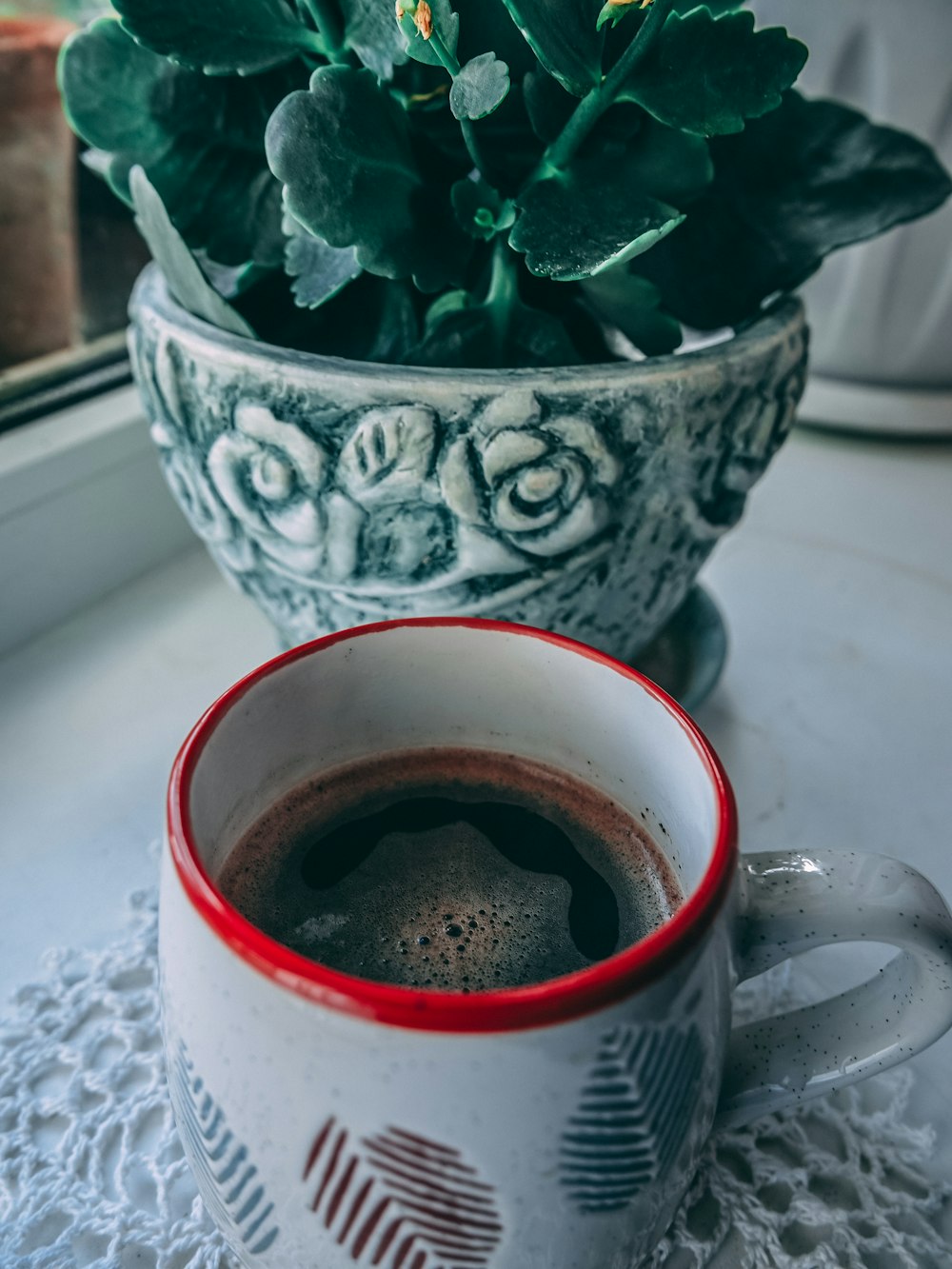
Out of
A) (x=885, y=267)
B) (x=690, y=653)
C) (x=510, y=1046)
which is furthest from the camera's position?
(x=885, y=267)

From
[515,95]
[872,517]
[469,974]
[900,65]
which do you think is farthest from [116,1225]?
[900,65]

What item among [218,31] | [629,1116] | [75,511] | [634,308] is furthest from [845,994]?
[75,511]

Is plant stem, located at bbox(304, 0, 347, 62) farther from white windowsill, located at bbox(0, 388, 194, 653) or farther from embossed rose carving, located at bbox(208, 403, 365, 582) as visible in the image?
white windowsill, located at bbox(0, 388, 194, 653)

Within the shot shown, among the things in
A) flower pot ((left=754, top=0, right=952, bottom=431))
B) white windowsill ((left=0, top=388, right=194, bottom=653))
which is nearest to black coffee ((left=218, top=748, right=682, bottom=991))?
white windowsill ((left=0, top=388, right=194, bottom=653))

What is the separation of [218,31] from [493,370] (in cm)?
12

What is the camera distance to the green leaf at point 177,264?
0.31m

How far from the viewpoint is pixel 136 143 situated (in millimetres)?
341

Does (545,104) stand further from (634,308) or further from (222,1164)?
(222,1164)

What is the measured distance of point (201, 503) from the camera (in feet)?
1.21

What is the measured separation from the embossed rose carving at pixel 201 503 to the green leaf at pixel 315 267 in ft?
0.23

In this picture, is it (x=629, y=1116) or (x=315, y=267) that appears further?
(x=315, y=267)

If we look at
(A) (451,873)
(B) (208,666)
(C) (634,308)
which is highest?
(C) (634,308)

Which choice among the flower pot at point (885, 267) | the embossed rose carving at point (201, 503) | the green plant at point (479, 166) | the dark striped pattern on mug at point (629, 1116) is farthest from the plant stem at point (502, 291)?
the flower pot at point (885, 267)

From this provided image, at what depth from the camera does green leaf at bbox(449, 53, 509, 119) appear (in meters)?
0.26
